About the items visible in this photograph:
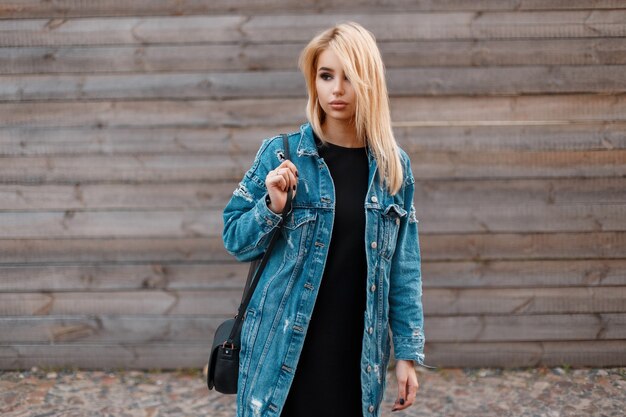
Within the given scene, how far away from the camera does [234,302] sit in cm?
433

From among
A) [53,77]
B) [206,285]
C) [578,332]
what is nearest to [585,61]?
[578,332]

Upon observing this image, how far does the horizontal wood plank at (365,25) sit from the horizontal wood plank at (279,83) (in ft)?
0.67

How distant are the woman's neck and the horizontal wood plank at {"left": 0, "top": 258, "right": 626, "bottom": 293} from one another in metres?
2.21

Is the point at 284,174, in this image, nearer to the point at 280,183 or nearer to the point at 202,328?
the point at 280,183

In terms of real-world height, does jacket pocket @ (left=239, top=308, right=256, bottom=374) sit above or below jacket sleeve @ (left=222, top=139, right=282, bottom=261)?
below

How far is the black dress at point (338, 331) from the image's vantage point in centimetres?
212

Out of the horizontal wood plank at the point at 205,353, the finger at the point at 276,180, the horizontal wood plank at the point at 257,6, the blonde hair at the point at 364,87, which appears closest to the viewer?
the finger at the point at 276,180

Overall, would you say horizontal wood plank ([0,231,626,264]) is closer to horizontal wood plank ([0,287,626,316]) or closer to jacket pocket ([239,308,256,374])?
horizontal wood plank ([0,287,626,316])

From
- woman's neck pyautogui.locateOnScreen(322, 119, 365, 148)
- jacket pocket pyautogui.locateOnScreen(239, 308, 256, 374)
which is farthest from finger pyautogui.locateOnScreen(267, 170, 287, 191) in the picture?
jacket pocket pyautogui.locateOnScreen(239, 308, 256, 374)

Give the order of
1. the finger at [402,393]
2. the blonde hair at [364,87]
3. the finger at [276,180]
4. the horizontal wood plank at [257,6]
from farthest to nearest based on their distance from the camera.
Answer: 1. the horizontal wood plank at [257,6]
2. the finger at [402,393]
3. the blonde hair at [364,87]
4. the finger at [276,180]

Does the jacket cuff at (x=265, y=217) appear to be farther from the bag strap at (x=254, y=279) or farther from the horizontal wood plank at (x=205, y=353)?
the horizontal wood plank at (x=205, y=353)

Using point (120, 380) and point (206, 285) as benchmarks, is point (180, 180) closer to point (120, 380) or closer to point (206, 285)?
point (206, 285)

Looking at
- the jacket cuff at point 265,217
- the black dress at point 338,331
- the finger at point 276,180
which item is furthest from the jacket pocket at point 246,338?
the finger at point 276,180

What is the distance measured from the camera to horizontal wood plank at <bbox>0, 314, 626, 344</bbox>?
14.3ft
